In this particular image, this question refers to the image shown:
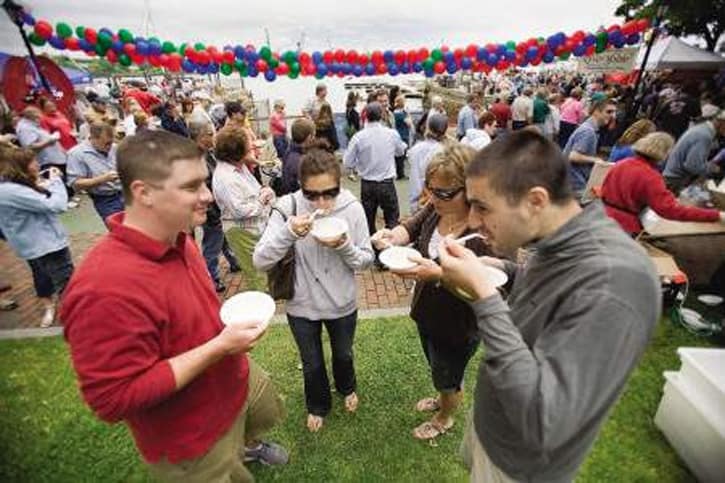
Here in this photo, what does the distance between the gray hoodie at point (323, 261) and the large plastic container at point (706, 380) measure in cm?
265

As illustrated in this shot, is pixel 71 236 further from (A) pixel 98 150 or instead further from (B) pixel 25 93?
(B) pixel 25 93

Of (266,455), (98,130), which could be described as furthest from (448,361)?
(98,130)

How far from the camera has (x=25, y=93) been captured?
9211mm

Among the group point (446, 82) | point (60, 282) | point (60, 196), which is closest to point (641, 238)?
point (60, 196)

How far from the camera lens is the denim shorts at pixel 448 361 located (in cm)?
277

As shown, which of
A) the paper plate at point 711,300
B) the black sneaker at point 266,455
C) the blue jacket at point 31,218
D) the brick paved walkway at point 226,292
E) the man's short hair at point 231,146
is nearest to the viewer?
the black sneaker at point 266,455

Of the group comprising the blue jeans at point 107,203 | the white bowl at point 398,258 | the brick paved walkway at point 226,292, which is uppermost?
the white bowl at point 398,258

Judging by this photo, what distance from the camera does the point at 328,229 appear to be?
2525 mm

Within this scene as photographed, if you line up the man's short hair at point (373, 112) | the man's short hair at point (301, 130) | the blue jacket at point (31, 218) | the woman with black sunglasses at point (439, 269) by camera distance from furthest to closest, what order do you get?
the man's short hair at point (373, 112) → the man's short hair at point (301, 130) → the blue jacket at point (31, 218) → the woman with black sunglasses at point (439, 269)

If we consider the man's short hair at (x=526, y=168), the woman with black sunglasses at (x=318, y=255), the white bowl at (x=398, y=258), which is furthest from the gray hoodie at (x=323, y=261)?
the man's short hair at (x=526, y=168)

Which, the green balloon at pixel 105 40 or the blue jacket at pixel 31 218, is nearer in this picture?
the blue jacket at pixel 31 218

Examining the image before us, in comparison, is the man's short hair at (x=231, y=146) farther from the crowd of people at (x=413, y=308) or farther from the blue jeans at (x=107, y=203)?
the blue jeans at (x=107, y=203)

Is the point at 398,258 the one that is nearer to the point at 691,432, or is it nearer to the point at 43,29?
the point at 691,432

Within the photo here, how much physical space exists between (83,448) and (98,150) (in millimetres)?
3788
